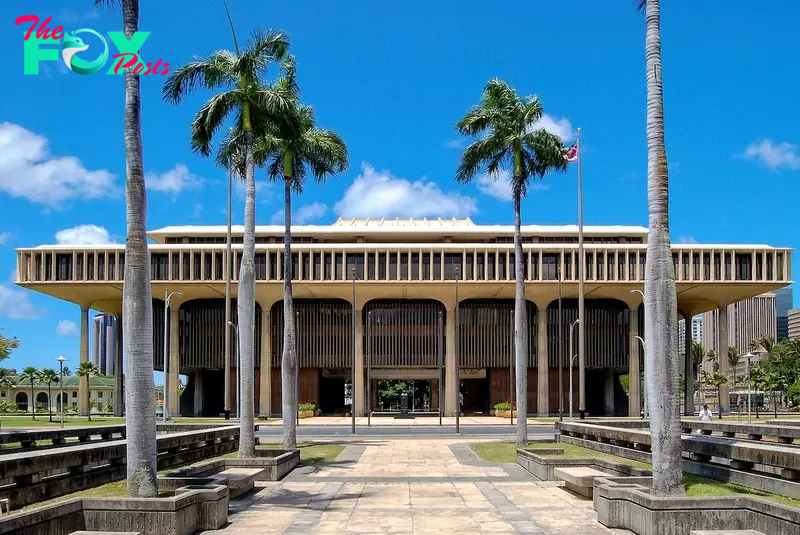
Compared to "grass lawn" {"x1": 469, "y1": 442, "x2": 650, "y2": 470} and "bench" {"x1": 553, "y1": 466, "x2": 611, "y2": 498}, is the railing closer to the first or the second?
"grass lawn" {"x1": 469, "y1": 442, "x2": 650, "y2": 470}

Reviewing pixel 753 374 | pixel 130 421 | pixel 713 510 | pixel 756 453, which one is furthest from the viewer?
pixel 753 374

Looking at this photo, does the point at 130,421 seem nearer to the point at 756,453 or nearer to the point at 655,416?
the point at 655,416

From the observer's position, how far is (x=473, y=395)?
8556cm

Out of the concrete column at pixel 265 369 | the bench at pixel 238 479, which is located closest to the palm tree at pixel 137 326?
the bench at pixel 238 479

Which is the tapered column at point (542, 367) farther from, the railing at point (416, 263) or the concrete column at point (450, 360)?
the concrete column at point (450, 360)

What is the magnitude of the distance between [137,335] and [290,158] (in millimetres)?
16808

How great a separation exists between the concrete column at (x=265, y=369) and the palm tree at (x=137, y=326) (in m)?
61.5

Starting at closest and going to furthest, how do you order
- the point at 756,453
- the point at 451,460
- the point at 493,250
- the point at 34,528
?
the point at 34,528
the point at 756,453
the point at 451,460
the point at 493,250

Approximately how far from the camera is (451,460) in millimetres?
29078

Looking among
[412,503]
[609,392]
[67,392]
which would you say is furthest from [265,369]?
[67,392]

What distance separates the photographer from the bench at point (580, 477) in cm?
1847

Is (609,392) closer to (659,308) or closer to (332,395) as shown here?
(332,395)

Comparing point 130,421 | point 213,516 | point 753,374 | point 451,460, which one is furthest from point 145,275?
point 753,374

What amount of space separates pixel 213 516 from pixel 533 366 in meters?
66.3
